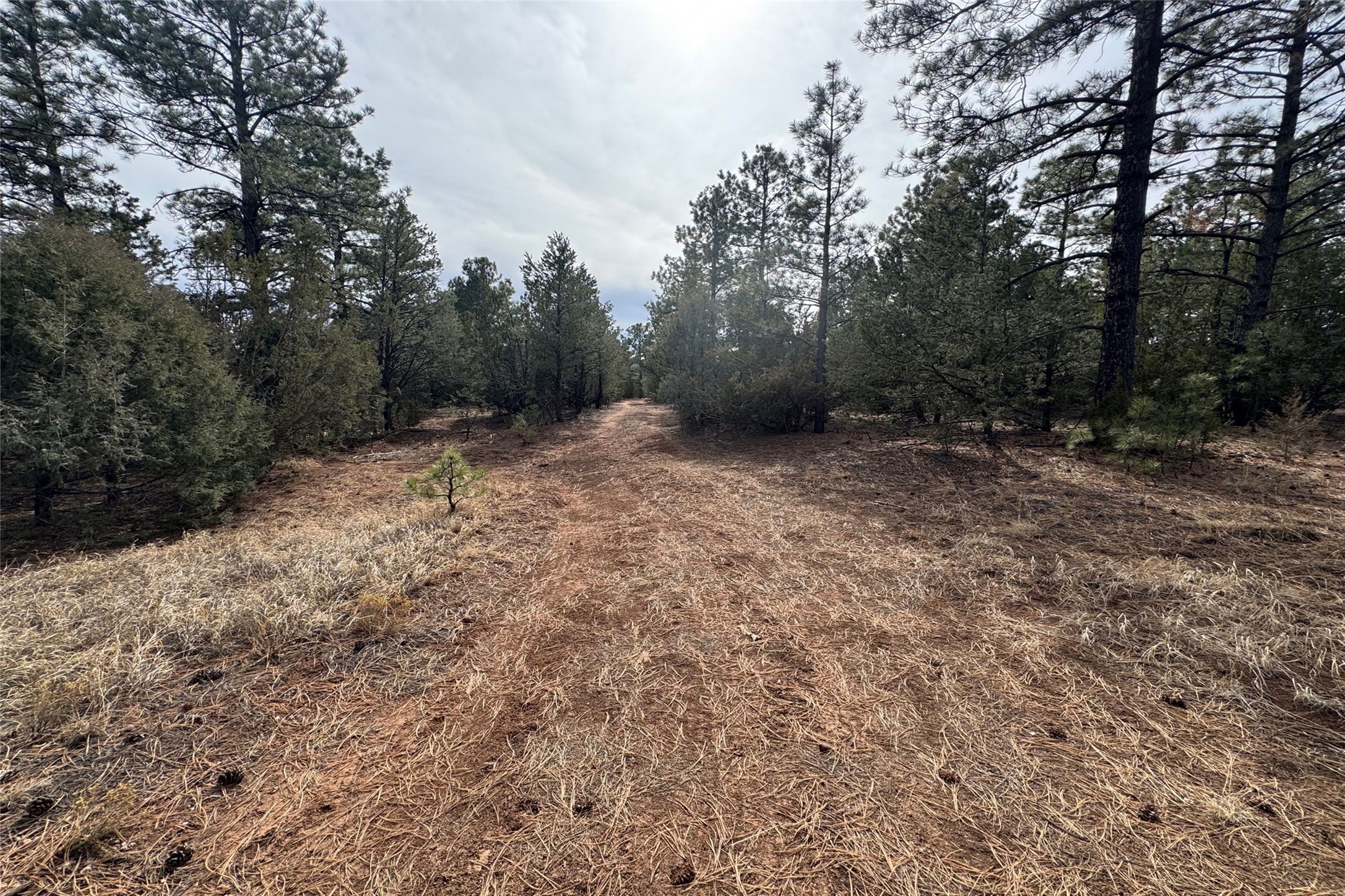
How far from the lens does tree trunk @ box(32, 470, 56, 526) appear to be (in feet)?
15.6

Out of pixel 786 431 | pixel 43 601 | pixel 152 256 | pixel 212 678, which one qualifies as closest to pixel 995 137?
pixel 786 431

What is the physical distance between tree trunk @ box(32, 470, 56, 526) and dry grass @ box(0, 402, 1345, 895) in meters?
1.15

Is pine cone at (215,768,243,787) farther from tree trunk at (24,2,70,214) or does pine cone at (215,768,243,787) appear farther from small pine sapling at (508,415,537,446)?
tree trunk at (24,2,70,214)

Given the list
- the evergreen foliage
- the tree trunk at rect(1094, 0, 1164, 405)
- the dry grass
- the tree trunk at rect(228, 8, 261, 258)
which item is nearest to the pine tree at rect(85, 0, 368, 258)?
the tree trunk at rect(228, 8, 261, 258)

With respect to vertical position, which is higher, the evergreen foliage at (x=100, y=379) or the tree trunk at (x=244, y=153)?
the tree trunk at (x=244, y=153)

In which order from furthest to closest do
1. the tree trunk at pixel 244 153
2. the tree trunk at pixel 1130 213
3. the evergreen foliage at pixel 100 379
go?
the tree trunk at pixel 244 153 → the tree trunk at pixel 1130 213 → the evergreen foliage at pixel 100 379

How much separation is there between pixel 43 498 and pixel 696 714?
25.0 feet

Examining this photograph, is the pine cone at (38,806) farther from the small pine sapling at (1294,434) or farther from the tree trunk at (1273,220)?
the tree trunk at (1273,220)

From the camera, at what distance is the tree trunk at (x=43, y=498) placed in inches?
187

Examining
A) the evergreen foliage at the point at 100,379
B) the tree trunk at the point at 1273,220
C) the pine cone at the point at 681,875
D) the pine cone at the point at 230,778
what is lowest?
the pine cone at the point at 681,875

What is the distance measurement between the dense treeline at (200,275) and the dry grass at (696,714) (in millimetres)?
1570

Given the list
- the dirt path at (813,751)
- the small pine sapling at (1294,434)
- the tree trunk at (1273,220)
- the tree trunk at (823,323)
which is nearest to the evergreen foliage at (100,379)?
the dirt path at (813,751)

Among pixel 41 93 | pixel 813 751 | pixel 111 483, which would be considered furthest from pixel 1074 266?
pixel 41 93

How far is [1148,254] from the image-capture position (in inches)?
483
